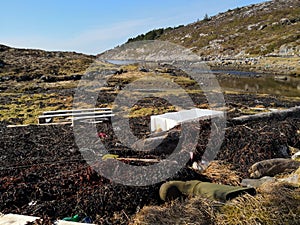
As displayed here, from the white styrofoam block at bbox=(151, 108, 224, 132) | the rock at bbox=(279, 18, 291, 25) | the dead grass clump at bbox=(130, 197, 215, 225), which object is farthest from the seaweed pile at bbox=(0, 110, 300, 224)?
the rock at bbox=(279, 18, 291, 25)

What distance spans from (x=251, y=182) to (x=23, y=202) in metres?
3.58

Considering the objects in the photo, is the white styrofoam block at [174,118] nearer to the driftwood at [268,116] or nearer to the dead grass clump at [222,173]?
the driftwood at [268,116]

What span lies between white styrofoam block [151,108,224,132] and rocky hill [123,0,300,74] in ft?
88.6

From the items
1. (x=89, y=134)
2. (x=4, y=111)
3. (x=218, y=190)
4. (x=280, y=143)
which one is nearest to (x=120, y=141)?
(x=89, y=134)

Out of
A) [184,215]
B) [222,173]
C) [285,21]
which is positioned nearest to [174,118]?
[222,173]

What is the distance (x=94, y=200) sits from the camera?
484 centimetres

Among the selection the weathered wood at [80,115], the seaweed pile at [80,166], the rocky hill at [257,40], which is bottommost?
the seaweed pile at [80,166]

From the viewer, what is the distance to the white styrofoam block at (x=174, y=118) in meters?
9.12

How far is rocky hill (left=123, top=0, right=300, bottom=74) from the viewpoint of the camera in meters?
44.9

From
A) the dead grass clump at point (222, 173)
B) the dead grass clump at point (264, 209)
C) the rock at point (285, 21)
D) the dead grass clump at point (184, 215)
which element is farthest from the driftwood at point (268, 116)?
the rock at point (285, 21)

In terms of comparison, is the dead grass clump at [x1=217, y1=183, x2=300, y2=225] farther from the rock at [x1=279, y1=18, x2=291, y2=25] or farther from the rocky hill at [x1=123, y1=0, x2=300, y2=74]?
the rock at [x1=279, y1=18, x2=291, y2=25]

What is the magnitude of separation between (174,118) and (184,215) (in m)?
6.31

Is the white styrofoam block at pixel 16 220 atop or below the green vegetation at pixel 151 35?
below

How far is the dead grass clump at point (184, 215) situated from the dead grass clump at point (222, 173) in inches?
91.9
